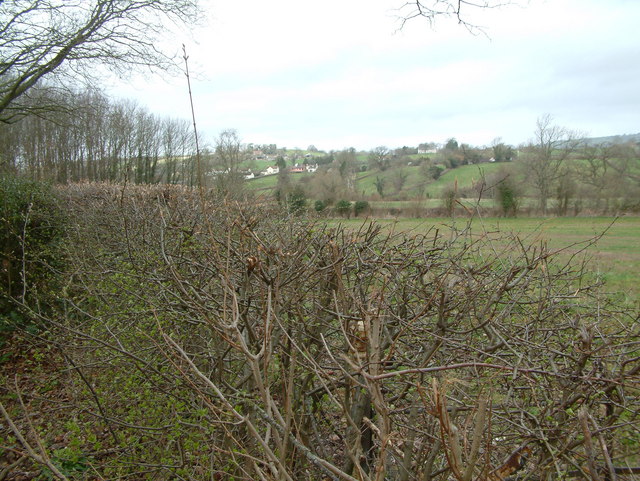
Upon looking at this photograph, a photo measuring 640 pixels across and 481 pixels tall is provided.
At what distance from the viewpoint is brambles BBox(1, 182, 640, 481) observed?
5.46ft

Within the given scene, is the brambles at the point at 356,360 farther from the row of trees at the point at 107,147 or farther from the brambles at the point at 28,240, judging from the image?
the row of trees at the point at 107,147

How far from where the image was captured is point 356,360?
174 cm

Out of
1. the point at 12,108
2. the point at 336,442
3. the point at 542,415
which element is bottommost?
the point at 336,442

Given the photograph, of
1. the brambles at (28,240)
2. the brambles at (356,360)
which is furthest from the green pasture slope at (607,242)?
the brambles at (28,240)

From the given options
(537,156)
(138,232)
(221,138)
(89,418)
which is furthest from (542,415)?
(537,156)

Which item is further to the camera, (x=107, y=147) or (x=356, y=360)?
(x=107, y=147)

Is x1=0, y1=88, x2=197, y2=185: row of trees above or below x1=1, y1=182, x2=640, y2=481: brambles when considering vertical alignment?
above

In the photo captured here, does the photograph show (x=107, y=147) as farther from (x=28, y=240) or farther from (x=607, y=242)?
(x=607, y=242)

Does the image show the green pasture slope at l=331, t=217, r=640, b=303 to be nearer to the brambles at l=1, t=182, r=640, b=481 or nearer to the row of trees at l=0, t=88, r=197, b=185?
the brambles at l=1, t=182, r=640, b=481

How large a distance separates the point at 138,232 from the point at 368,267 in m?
3.37

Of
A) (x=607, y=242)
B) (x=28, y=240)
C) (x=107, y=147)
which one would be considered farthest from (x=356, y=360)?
(x=107, y=147)

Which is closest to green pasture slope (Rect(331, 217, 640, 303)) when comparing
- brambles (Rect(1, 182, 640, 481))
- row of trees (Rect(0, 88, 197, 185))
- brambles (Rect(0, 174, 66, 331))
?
brambles (Rect(1, 182, 640, 481))

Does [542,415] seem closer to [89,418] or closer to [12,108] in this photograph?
[89,418]

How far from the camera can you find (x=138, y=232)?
510cm
